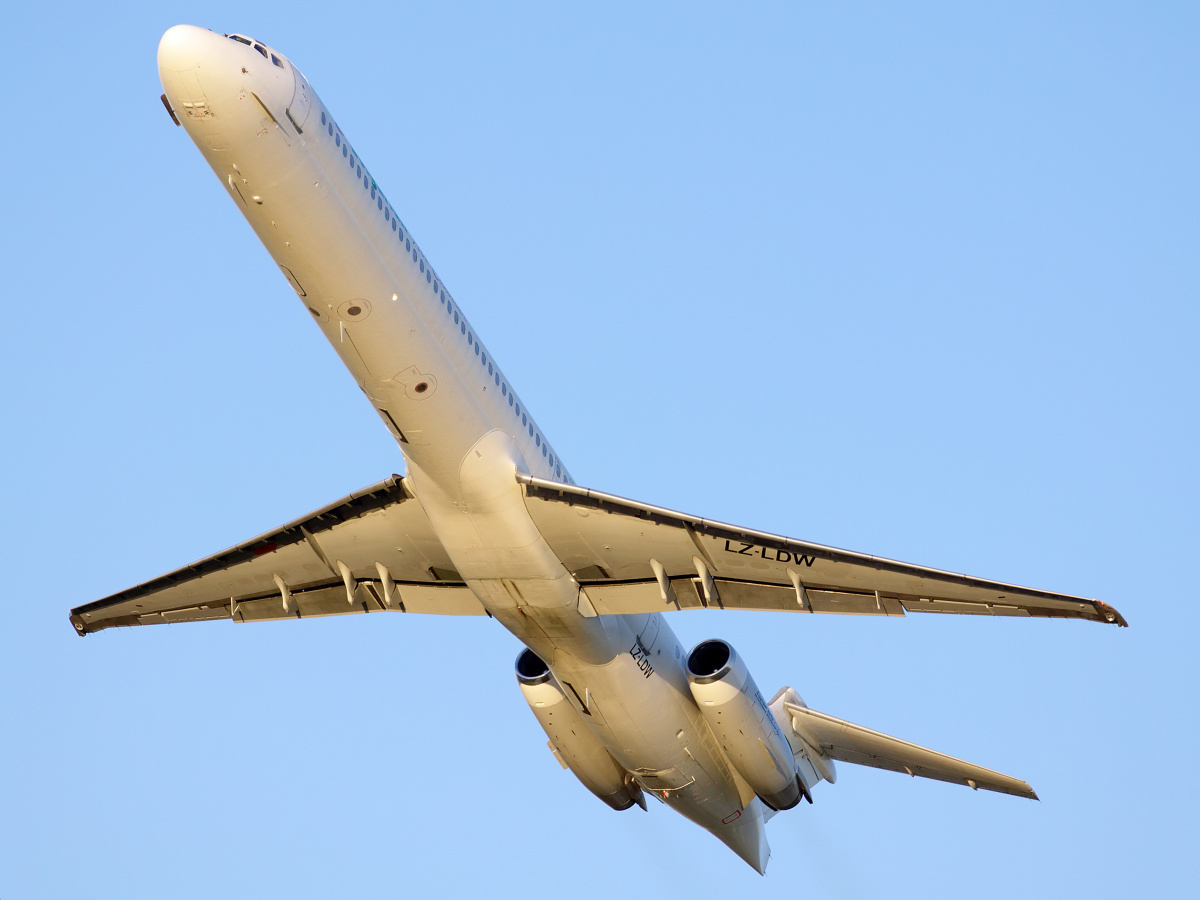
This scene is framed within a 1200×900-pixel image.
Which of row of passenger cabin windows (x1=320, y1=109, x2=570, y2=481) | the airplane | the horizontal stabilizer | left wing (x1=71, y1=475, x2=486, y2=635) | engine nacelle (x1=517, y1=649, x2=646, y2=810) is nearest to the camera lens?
the airplane

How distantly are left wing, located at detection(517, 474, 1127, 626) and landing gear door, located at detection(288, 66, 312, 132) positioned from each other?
5919 mm

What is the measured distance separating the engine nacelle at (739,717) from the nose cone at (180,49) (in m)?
13.0

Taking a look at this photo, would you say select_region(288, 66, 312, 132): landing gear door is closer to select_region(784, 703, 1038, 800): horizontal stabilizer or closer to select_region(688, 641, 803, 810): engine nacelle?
select_region(688, 641, 803, 810): engine nacelle

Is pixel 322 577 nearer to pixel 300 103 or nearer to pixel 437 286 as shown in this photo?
pixel 437 286

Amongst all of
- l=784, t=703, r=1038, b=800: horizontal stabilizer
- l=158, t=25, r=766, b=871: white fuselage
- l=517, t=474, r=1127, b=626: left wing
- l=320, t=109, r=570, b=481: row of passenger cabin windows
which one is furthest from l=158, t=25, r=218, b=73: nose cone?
l=784, t=703, r=1038, b=800: horizontal stabilizer

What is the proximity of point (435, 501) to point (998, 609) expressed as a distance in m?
8.32

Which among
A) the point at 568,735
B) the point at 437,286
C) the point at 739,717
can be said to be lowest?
the point at 739,717

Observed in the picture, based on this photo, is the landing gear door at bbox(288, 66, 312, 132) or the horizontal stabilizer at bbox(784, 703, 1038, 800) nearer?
the landing gear door at bbox(288, 66, 312, 132)

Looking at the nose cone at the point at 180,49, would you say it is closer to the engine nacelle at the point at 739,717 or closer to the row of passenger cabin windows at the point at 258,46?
the row of passenger cabin windows at the point at 258,46

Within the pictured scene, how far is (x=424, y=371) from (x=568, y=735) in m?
8.78

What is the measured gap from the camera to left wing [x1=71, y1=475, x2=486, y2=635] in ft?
71.3

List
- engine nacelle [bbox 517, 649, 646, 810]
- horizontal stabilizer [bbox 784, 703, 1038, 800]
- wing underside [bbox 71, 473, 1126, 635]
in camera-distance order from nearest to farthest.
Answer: wing underside [bbox 71, 473, 1126, 635] < engine nacelle [bbox 517, 649, 646, 810] < horizontal stabilizer [bbox 784, 703, 1038, 800]

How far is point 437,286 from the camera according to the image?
63.4ft

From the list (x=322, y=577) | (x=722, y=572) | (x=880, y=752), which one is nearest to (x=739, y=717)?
(x=722, y=572)
